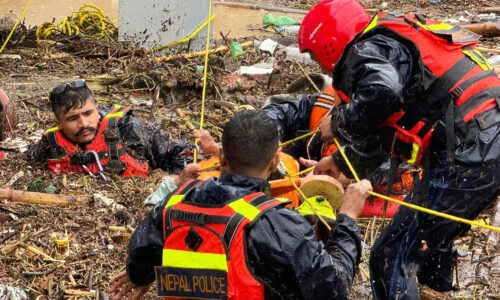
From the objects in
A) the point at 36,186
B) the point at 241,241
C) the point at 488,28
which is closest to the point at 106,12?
the point at 488,28

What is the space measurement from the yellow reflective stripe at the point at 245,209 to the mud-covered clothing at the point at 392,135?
3.22 ft

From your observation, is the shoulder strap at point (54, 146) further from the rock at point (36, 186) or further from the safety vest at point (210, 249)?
the safety vest at point (210, 249)

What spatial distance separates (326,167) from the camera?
14.1 feet

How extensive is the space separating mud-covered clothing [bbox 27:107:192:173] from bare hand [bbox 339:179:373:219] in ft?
9.39

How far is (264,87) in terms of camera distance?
803cm

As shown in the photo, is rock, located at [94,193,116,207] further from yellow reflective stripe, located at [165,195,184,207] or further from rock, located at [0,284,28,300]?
yellow reflective stripe, located at [165,195,184,207]

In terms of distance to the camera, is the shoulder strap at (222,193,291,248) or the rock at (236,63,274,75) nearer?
the shoulder strap at (222,193,291,248)

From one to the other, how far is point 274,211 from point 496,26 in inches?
279

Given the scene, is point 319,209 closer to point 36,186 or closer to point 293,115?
point 293,115

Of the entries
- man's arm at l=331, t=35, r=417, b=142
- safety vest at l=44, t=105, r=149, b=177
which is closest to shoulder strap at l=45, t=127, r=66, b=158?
safety vest at l=44, t=105, r=149, b=177

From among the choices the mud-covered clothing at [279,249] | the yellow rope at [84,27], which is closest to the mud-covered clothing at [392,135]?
the mud-covered clothing at [279,249]

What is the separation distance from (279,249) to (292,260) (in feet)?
0.26

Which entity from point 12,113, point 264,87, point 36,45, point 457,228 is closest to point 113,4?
point 36,45

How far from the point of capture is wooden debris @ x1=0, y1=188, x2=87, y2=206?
16.9ft
